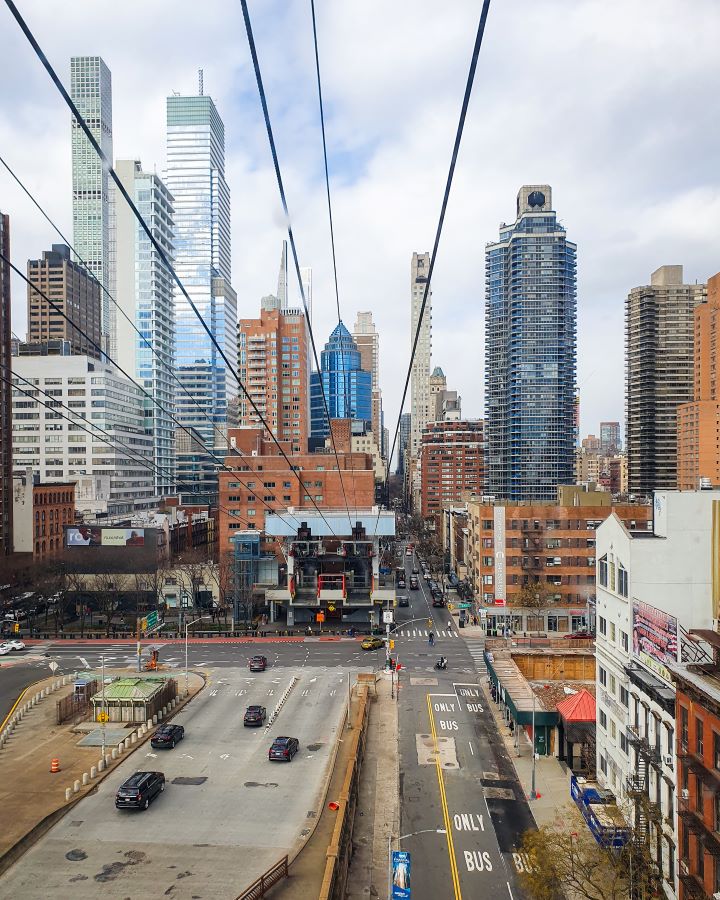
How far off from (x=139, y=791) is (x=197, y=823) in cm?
304

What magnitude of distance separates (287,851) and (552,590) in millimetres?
52604

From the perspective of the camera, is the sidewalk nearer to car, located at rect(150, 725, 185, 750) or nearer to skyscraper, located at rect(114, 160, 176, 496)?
car, located at rect(150, 725, 185, 750)

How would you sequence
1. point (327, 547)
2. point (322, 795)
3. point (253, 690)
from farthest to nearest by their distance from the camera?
point (327, 547) → point (253, 690) → point (322, 795)

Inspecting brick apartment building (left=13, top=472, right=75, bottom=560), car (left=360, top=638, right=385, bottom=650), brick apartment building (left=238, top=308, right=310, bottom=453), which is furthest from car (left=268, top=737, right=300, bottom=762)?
brick apartment building (left=238, top=308, right=310, bottom=453)

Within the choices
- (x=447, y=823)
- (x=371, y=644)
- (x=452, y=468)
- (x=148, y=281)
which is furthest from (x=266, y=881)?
(x=148, y=281)

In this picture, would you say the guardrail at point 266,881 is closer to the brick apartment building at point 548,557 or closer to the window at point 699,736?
the window at point 699,736

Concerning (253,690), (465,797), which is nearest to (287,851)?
(465,797)

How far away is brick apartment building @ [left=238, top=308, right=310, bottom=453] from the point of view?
154625 millimetres

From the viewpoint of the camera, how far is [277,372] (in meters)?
156

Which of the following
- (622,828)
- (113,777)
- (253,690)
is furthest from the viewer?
(253,690)

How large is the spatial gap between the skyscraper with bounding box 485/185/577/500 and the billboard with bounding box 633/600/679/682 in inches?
4397

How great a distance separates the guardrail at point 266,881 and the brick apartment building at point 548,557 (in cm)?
5185

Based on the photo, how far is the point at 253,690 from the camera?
48.9 m

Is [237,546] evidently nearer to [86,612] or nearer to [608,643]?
[86,612]
